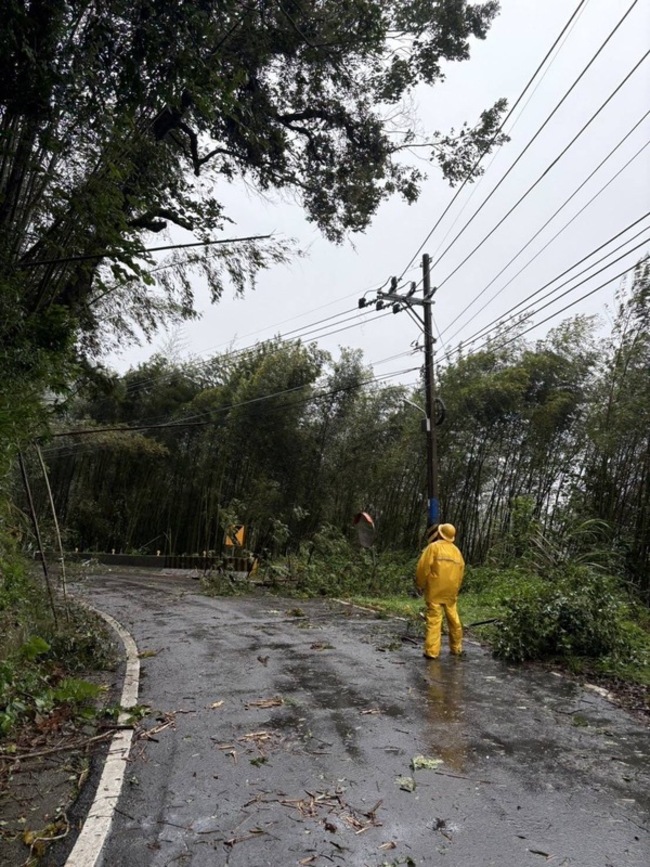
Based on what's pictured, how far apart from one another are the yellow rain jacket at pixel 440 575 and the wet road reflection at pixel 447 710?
66 centimetres

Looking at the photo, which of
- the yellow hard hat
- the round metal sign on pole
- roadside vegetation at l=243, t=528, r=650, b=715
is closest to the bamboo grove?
roadside vegetation at l=243, t=528, r=650, b=715

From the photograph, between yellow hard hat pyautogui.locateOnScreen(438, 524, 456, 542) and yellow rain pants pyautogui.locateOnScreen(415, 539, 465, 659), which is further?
yellow hard hat pyautogui.locateOnScreen(438, 524, 456, 542)

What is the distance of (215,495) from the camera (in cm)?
1933

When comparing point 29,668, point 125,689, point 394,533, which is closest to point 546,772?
point 125,689

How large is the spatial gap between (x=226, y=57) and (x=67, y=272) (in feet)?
8.48

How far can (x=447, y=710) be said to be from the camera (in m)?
4.65

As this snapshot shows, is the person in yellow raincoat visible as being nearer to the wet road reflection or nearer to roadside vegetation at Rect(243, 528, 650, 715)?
the wet road reflection

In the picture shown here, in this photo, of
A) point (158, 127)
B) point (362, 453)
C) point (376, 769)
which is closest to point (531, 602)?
point (376, 769)

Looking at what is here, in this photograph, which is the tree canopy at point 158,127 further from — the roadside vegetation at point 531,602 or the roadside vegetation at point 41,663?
the roadside vegetation at point 531,602

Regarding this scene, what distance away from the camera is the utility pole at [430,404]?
12.7 m

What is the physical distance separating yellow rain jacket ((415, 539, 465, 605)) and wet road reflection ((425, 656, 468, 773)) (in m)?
0.66

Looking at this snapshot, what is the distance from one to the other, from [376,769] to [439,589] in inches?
127

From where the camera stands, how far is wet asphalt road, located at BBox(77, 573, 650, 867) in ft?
8.61

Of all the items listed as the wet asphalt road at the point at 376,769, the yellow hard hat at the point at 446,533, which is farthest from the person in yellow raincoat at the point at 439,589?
the wet asphalt road at the point at 376,769
